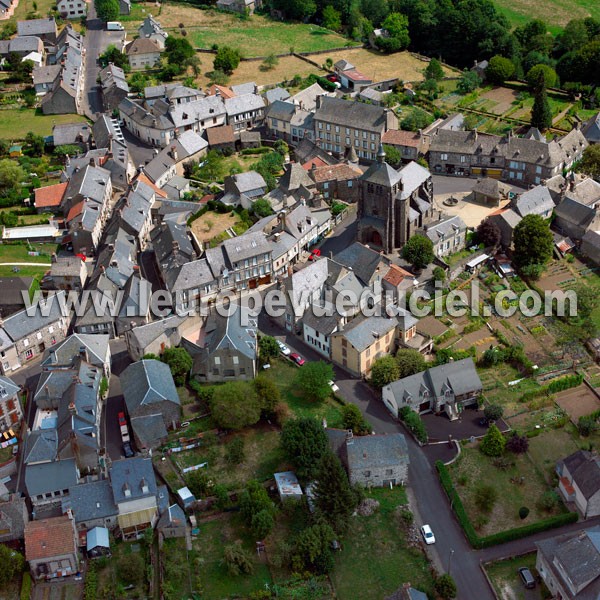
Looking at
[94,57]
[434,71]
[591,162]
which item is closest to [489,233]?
[591,162]

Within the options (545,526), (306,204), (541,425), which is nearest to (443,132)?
(306,204)

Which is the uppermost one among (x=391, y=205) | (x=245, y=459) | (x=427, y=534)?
(x=391, y=205)

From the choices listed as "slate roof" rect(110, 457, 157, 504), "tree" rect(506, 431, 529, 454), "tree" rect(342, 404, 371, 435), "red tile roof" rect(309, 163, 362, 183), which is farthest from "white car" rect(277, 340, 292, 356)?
"red tile roof" rect(309, 163, 362, 183)

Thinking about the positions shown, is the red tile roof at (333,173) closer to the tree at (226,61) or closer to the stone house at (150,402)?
the stone house at (150,402)

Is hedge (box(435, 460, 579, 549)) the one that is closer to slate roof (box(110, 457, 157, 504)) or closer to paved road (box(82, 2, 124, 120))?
slate roof (box(110, 457, 157, 504))

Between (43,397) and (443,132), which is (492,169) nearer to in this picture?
(443,132)

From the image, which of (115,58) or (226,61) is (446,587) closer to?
(226,61)
